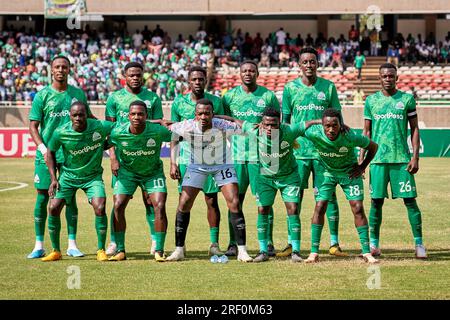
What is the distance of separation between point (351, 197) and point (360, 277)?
1561mm

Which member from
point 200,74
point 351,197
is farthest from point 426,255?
point 200,74

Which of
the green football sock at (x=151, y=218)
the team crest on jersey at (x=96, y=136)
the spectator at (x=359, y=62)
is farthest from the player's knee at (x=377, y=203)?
the spectator at (x=359, y=62)

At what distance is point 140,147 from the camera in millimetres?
11992

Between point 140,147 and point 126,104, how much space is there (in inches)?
31.0

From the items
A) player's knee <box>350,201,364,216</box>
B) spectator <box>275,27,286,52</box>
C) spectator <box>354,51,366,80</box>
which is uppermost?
spectator <box>275,27,286,52</box>

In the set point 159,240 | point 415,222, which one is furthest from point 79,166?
point 415,222

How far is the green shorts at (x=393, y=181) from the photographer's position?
12086mm

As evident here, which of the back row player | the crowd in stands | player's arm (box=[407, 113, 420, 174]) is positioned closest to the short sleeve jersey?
the back row player

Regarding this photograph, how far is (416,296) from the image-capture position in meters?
9.42

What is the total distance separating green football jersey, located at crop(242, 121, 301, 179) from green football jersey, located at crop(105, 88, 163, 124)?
133 cm

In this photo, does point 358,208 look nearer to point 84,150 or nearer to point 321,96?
point 321,96

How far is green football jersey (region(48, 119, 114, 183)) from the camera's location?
12.0 meters

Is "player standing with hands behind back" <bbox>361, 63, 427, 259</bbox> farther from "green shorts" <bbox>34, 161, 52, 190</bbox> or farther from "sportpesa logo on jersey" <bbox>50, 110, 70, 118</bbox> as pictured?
"green shorts" <bbox>34, 161, 52, 190</bbox>

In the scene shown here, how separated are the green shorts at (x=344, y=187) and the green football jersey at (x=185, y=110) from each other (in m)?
1.66
